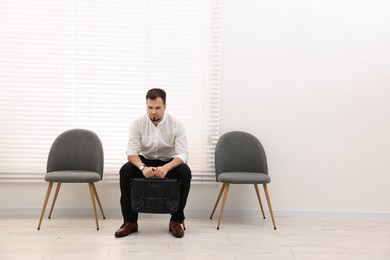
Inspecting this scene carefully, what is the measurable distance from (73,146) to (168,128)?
92 centimetres

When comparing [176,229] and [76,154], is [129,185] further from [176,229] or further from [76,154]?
[76,154]

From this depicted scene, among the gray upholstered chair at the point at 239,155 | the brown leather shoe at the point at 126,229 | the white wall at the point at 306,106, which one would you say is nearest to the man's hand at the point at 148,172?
the brown leather shoe at the point at 126,229

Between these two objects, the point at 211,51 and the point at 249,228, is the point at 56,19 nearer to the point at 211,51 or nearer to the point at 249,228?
the point at 211,51

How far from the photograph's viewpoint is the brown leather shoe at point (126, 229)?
12.6 ft

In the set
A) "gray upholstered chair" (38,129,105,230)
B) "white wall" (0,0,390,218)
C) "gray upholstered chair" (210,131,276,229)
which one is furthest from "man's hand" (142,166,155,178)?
"white wall" (0,0,390,218)

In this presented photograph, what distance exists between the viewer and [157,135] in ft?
13.5

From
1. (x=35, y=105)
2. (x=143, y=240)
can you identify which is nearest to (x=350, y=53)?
(x=143, y=240)

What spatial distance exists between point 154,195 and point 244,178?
31.1 inches

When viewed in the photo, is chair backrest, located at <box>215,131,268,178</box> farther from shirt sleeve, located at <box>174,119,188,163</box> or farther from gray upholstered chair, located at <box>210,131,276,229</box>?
shirt sleeve, located at <box>174,119,188,163</box>

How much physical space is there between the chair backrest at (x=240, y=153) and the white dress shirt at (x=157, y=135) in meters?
0.46

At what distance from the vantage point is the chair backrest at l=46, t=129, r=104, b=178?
4336mm

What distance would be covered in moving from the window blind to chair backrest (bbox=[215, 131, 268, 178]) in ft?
1.28

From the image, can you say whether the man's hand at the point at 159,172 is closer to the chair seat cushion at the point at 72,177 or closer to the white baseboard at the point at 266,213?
the chair seat cushion at the point at 72,177

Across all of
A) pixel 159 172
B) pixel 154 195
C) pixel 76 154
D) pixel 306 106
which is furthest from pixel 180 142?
pixel 306 106
